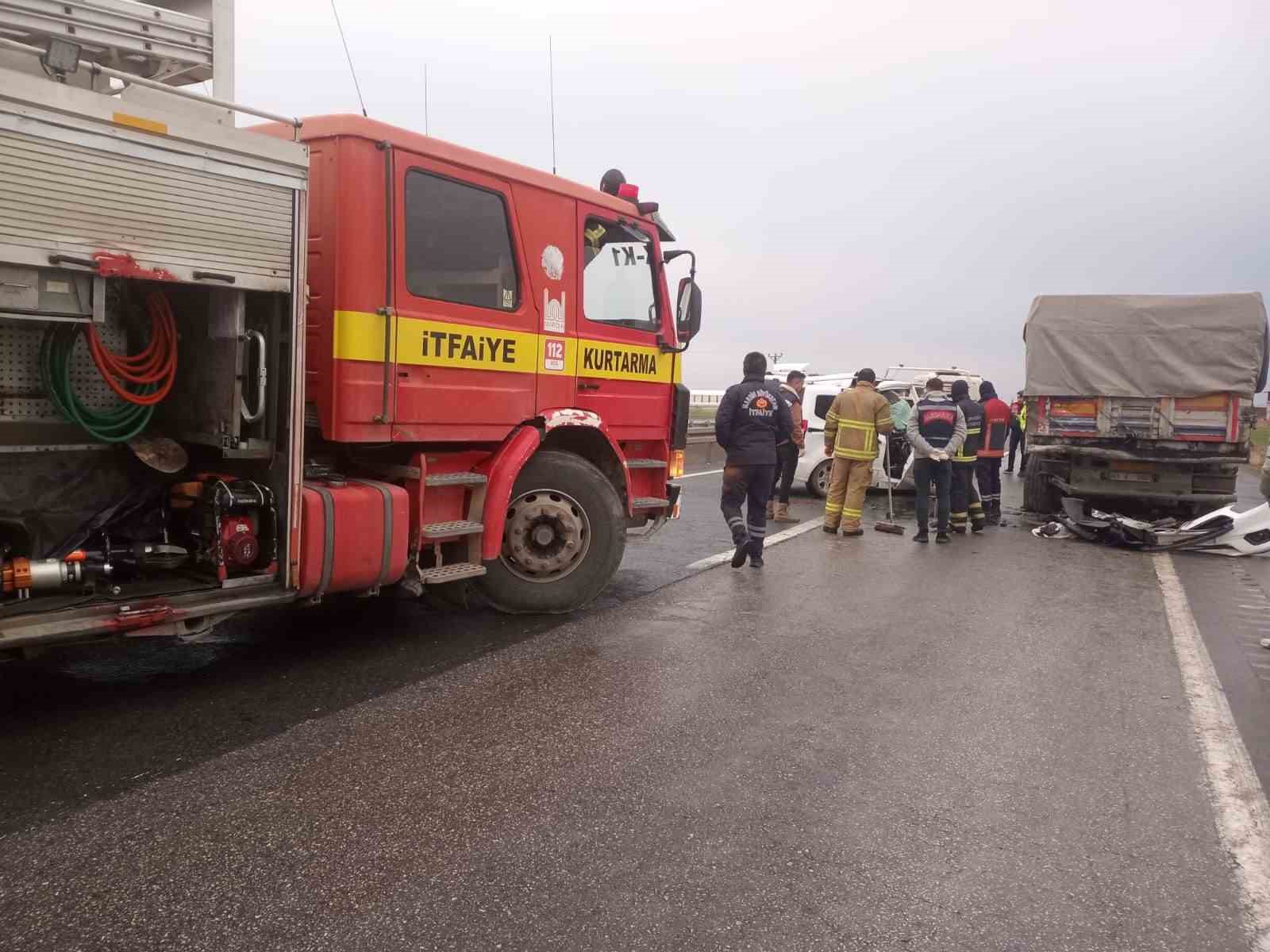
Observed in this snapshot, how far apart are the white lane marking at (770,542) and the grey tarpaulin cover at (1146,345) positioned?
3464 mm

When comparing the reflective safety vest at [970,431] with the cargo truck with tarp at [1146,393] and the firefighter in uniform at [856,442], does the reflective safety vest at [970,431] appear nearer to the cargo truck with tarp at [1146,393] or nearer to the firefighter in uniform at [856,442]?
the firefighter in uniform at [856,442]

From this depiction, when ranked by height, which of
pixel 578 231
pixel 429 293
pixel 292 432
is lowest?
pixel 292 432

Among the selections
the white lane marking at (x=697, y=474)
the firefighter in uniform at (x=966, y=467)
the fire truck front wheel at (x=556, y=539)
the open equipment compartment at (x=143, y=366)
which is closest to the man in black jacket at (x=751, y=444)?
the fire truck front wheel at (x=556, y=539)

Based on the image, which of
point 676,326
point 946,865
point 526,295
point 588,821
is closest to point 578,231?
Result: point 526,295

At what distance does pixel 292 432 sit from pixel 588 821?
2252mm

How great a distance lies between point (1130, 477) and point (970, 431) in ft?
6.83

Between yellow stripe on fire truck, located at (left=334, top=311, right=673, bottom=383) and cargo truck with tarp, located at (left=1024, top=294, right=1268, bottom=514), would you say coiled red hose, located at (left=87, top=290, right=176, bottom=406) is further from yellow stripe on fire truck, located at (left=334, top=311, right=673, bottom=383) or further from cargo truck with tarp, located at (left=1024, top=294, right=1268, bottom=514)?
cargo truck with tarp, located at (left=1024, top=294, right=1268, bottom=514)

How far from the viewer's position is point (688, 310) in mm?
6496

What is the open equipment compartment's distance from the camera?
3518 mm

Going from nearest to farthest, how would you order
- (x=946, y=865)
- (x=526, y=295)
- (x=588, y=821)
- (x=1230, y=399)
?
(x=946, y=865) < (x=588, y=821) < (x=526, y=295) < (x=1230, y=399)

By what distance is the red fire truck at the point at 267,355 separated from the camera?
145 inches

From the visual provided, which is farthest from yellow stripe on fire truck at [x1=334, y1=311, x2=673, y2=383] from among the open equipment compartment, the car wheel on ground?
the car wheel on ground

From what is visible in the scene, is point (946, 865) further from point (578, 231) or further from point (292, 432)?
point (578, 231)

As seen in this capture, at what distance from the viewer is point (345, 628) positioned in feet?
18.3
